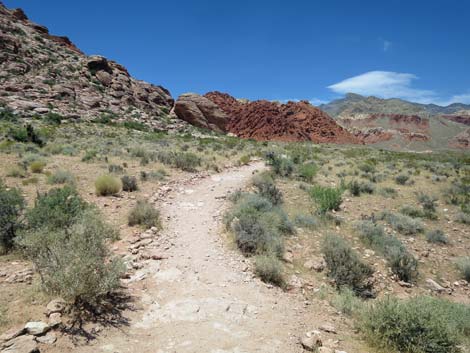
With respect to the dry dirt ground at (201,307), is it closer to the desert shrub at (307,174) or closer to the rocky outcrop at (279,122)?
the desert shrub at (307,174)

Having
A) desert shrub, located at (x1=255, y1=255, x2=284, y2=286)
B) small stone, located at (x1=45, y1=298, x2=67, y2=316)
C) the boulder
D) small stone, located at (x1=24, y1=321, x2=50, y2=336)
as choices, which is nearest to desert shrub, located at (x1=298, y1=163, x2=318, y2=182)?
desert shrub, located at (x1=255, y1=255, x2=284, y2=286)

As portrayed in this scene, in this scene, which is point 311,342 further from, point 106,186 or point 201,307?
point 106,186

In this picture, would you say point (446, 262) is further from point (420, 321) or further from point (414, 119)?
point (414, 119)

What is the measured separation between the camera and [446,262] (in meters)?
7.84

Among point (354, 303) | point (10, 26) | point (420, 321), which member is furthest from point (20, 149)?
point (10, 26)

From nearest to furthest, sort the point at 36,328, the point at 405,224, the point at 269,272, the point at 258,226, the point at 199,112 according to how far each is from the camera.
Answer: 1. the point at 36,328
2. the point at 269,272
3. the point at 258,226
4. the point at 405,224
5. the point at 199,112

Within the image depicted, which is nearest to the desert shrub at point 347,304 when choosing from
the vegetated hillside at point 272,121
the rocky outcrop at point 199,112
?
the rocky outcrop at point 199,112

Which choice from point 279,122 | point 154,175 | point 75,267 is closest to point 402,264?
point 75,267

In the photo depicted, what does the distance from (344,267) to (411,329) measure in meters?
2.39

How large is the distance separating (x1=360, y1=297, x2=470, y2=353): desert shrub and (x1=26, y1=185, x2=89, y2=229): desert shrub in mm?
5596

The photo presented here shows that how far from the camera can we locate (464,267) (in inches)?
→ 286

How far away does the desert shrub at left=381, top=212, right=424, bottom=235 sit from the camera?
362 inches

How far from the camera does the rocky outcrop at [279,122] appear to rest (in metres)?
63.7

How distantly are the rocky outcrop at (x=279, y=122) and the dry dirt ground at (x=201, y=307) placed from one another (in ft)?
182
